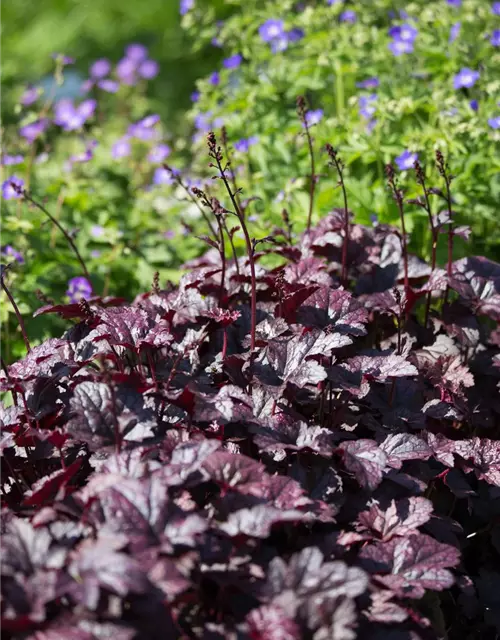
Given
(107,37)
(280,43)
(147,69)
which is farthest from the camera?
(107,37)

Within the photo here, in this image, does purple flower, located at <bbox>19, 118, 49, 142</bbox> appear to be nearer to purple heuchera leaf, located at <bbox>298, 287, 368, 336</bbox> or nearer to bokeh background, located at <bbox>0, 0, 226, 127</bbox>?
purple heuchera leaf, located at <bbox>298, 287, 368, 336</bbox>

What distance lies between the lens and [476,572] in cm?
197

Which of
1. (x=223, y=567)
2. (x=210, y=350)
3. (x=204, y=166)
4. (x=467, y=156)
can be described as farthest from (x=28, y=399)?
(x=204, y=166)

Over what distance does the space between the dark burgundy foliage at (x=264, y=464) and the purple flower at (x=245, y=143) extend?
105cm

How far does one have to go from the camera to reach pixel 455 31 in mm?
3248

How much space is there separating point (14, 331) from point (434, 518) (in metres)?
1.92

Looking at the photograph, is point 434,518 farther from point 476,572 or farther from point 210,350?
point 210,350

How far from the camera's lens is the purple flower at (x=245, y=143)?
129 inches

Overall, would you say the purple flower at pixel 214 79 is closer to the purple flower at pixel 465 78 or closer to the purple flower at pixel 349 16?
the purple flower at pixel 349 16

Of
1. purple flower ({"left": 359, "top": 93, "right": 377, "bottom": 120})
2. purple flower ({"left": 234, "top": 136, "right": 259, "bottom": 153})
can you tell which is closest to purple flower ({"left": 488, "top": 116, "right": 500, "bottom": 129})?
purple flower ({"left": 359, "top": 93, "right": 377, "bottom": 120})

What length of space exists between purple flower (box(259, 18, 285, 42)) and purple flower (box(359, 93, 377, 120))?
21.6 inches

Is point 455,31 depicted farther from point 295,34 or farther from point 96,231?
point 96,231

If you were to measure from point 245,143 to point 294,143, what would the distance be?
25 centimetres

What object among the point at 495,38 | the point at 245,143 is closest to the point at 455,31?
the point at 495,38
